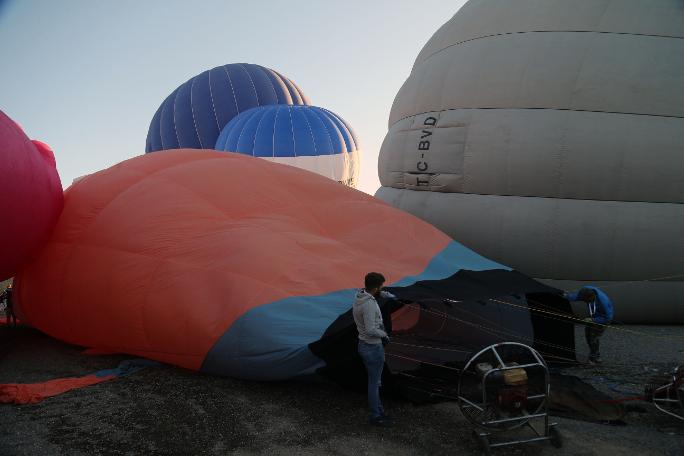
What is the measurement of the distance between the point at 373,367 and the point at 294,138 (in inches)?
648

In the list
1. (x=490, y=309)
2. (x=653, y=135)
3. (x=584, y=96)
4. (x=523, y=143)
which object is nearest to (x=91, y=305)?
(x=490, y=309)

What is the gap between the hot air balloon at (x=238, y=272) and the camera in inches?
206

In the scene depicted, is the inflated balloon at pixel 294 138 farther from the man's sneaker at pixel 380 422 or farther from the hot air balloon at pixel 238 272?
the man's sneaker at pixel 380 422

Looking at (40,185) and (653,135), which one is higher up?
(653,135)

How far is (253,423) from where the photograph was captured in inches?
179

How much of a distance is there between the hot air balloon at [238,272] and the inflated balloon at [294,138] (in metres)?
12.3

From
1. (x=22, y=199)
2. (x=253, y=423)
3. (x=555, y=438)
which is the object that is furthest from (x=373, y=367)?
(x=22, y=199)

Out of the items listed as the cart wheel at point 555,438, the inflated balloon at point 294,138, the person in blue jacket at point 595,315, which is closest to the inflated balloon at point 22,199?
the cart wheel at point 555,438

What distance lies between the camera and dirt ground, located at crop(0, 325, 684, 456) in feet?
13.6

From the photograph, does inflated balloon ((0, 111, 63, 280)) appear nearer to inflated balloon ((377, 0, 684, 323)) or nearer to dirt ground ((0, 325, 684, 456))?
dirt ground ((0, 325, 684, 456))

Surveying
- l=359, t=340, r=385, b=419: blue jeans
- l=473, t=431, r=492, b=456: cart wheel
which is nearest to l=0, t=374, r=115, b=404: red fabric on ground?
l=359, t=340, r=385, b=419: blue jeans

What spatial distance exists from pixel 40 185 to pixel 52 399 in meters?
2.57

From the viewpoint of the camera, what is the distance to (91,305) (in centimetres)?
612

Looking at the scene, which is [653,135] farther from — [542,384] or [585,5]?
[542,384]
